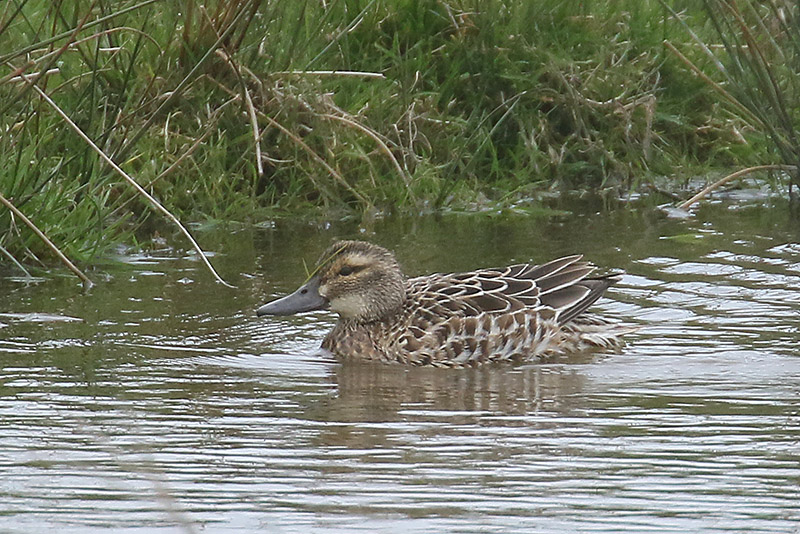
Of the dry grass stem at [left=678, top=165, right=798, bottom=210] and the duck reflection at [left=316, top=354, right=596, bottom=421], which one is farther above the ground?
the dry grass stem at [left=678, top=165, right=798, bottom=210]

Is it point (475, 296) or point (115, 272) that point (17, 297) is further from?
point (475, 296)

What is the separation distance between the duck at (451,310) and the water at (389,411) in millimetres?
167

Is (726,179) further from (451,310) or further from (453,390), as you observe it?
(453,390)

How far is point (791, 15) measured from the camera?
8.54 meters

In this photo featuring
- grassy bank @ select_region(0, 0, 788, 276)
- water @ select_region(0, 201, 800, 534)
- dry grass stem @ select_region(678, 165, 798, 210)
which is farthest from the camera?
grassy bank @ select_region(0, 0, 788, 276)

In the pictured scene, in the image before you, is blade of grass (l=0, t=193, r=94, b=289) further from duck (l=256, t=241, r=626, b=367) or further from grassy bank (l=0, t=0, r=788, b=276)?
duck (l=256, t=241, r=626, b=367)

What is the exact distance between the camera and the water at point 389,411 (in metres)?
4.40

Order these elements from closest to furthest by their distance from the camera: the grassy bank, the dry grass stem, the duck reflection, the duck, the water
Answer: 1. the water
2. the duck reflection
3. the duck
4. the dry grass stem
5. the grassy bank

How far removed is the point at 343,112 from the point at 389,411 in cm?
434

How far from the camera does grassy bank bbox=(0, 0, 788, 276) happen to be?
27.3 ft

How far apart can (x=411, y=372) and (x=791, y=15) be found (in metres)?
3.24

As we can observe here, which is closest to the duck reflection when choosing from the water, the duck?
the water

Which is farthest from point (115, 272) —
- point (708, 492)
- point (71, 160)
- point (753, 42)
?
point (708, 492)

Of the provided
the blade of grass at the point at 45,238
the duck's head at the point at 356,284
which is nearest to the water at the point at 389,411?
the blade of grass at the point at 45,238
